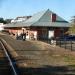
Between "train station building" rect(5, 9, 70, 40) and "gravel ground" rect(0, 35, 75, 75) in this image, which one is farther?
"train station building" rect(5, 9, 70, 40)

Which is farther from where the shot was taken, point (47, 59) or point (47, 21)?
point (47, 21)

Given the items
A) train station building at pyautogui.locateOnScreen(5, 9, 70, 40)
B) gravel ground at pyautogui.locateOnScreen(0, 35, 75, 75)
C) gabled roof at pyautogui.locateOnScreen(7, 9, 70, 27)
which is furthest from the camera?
gabled roof at pyautogui.locateOnScreen(7, 9, 70, 27)

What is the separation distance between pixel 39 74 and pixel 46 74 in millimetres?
345

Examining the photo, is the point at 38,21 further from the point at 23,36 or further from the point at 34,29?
the point at 23,36

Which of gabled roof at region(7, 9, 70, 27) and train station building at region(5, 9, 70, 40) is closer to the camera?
train station building at region(5, 9, 70, 40)

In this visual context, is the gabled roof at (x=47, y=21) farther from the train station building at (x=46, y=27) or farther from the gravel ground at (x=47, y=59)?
the gravel ground at (x=47, y=59)

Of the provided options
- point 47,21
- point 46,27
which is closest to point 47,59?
point 46,27

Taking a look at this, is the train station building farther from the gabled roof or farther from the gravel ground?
the gravel ground

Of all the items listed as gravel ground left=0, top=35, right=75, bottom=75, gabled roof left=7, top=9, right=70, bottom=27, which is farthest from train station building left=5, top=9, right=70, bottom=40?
gravel ground left=0, top=35, right=75, bottom=75

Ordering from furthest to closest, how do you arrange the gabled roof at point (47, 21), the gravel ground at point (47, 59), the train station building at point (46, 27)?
the gabled roof at point (47, 21) < the train station building at point (46, 27) < the gravel ground at point (47, 59)

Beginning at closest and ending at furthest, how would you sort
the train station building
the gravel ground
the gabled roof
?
1. the gravel ground
2. the train station building
3. the gabled roof

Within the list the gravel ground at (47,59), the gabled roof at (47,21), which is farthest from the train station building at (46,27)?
the gravel ground at (47,59)

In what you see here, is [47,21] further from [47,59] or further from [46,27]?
[47,59]

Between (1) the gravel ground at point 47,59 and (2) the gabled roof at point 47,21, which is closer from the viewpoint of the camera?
(1) the gravel ground at point 47,59
